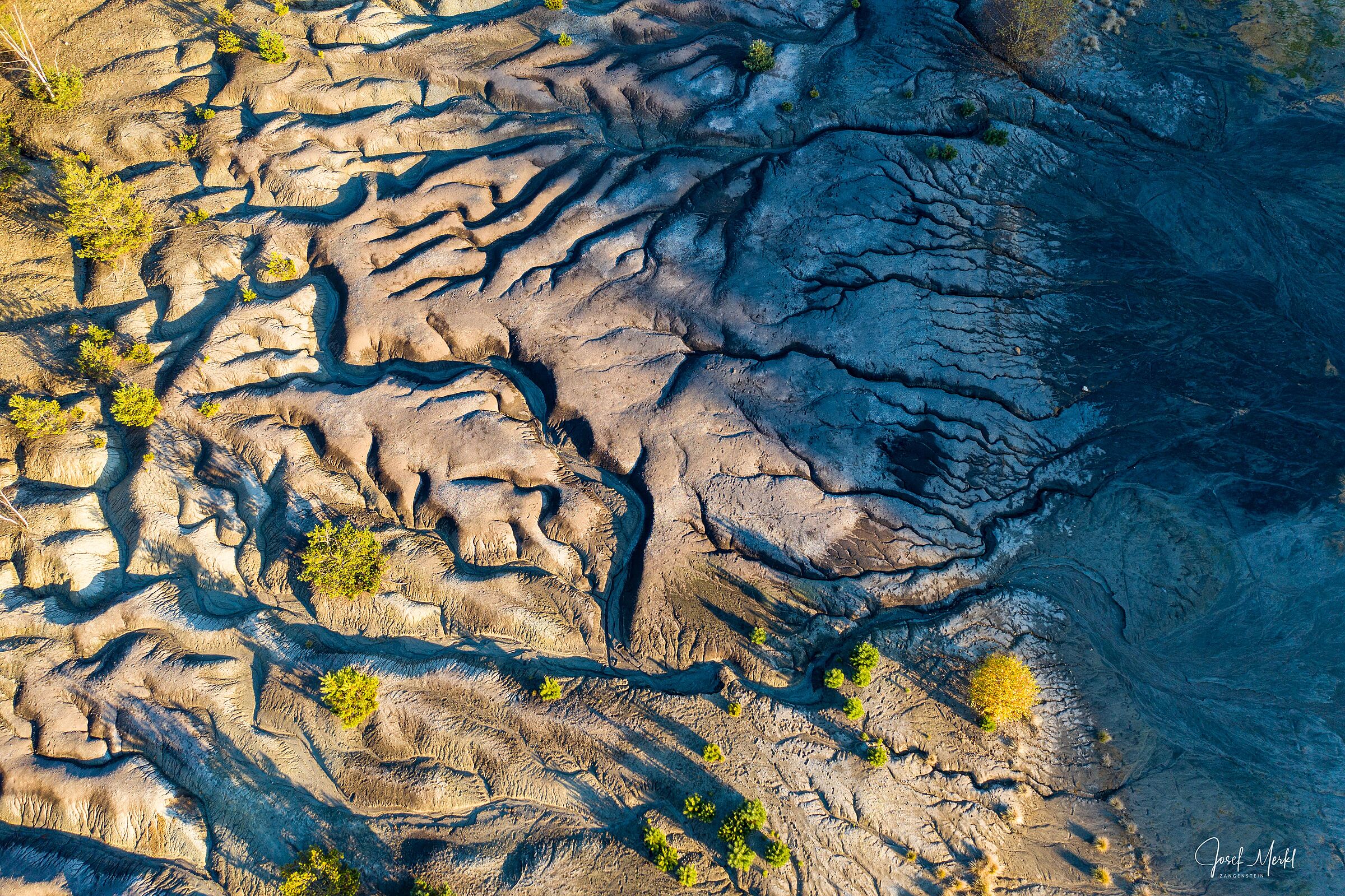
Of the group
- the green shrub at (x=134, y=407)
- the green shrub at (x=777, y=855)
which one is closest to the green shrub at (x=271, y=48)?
the green shrub at (x=134, y=407)

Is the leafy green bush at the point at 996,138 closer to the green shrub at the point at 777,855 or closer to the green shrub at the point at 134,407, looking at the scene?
the green shrub at the point at 777,855

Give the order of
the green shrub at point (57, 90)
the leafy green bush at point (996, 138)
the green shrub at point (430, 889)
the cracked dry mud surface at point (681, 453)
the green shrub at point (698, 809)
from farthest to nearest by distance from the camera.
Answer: the green shrub at point (57, 90), the leafy green bush at point (996, 138), the cracked dry mud surface at point (681, 453), the green shrub at point (698, 809), the green shrub at point (430, 889)

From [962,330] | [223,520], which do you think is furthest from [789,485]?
[223,520]

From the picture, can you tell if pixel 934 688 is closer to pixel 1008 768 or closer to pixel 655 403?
pixel 1008 768

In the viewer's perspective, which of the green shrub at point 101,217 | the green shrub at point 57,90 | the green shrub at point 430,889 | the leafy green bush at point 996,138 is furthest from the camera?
the green shrub at point 57,90
